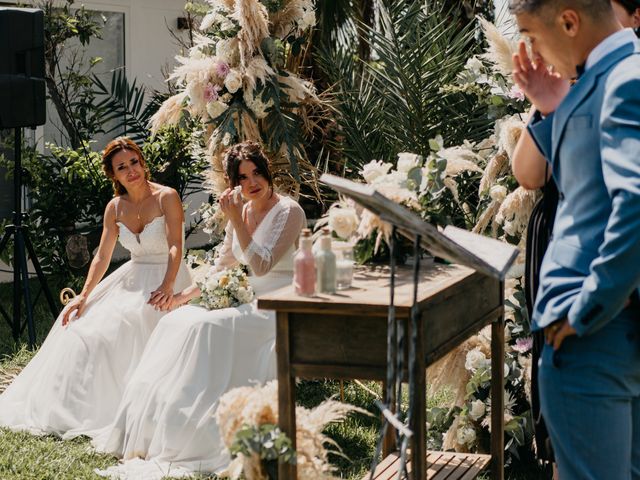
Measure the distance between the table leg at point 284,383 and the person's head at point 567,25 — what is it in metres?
1.08

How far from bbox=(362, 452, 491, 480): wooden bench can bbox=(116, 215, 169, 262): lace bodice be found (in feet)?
8.15

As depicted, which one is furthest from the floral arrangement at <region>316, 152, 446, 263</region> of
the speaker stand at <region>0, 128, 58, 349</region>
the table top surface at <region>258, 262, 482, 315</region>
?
the speaker stand at <region>0, 128, 58, 349</region>

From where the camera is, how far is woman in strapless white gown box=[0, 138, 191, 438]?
215 inches

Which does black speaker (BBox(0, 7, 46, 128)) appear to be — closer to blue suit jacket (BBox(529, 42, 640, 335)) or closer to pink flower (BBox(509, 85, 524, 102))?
pink flower (BBox(509, 85, 524, 102))

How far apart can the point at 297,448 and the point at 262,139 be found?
3605mm

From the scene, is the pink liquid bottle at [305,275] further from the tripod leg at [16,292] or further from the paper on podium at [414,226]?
the tripod leg at [16,292]

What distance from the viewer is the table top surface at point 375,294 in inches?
111

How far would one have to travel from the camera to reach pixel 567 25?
232 cm

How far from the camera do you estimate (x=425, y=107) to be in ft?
19.0

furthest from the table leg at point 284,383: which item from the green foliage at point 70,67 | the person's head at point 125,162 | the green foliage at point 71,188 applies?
the green foliage at point 70,67

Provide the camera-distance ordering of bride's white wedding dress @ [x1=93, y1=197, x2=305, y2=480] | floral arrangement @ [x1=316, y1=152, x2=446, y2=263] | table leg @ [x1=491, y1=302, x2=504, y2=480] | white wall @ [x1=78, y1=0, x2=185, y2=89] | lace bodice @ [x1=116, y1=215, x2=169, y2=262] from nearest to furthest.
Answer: floral arrangement @ [x1=316, y1=152, x2=446, y2=263], table leg @ [x1=491, y1=302, x2=504, y2=480], bride's white wedding dress @ [x1=93, y1=197, x2=305, y2=480], lace bodice @ [x1=116, y1=215, x2=169, y2=262], white wall @ [x1=78, y1=0, x2=185, y2=89]

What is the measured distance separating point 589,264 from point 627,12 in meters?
1.23

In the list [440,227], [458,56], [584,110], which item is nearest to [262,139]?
[458,56]

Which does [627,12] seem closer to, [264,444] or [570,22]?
[570,22]
